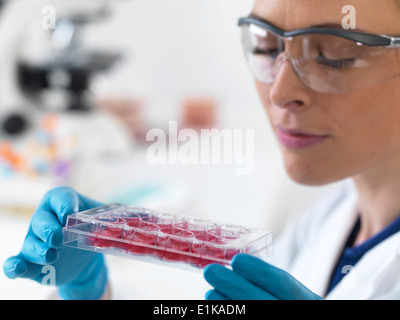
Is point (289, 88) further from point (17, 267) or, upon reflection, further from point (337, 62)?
point (17, 267)

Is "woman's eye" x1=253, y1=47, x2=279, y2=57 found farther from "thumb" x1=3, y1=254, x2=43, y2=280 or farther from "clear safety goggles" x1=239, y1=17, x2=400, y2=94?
"thumb" x1=3, y1=254, x2=43, y2=280

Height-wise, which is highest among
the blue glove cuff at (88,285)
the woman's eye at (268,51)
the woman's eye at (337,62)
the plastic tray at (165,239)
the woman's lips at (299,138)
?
the woman's eye at (268,51)

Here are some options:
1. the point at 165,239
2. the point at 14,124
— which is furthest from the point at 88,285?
the point at 14,124

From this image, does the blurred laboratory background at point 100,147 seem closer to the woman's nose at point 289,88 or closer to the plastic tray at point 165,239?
the plastic tray at point 165,239

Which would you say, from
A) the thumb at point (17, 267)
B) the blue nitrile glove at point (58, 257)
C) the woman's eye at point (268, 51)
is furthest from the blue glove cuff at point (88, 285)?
the woman's eye at point (268, 51)

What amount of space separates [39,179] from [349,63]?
1.08m

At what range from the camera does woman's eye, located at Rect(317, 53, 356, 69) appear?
857 millimetres

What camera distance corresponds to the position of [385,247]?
3.16 ft

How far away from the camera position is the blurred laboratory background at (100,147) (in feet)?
4.64

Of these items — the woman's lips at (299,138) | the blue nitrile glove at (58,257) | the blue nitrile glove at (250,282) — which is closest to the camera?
the blue nitrile glove at (250,282)

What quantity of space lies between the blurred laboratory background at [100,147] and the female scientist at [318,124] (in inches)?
9.6

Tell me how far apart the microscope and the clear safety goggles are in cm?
122

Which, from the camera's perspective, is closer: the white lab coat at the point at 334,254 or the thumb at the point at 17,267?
the thumb at the point at 17,267

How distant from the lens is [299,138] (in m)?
0.93
